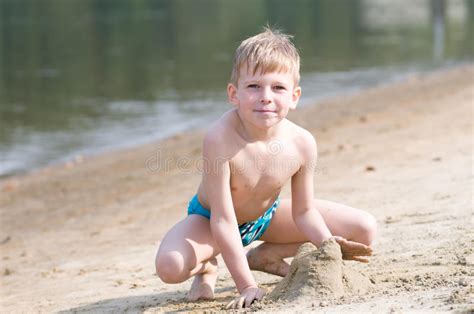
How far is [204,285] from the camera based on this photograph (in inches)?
160

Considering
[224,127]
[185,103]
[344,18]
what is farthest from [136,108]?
[344,18]

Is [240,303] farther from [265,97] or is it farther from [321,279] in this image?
[265,97]

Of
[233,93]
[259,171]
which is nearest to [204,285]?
[259,171]

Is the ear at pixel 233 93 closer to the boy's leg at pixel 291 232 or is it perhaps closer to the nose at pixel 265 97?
the nose at pixel 265 97

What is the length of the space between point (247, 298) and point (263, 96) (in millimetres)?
864

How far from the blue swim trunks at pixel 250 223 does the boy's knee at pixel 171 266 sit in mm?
289

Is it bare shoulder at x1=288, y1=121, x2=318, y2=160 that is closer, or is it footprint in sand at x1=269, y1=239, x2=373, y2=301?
footprint in sand at x1=269, y1=239, x2=373, y2=301

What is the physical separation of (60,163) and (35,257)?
4717 mm

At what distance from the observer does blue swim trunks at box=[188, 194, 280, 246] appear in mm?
4133

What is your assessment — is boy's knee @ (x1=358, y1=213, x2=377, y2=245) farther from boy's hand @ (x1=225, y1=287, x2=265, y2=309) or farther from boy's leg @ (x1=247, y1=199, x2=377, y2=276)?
boy's hand @ (x1=225, y1=287, x2=265, y2=309)

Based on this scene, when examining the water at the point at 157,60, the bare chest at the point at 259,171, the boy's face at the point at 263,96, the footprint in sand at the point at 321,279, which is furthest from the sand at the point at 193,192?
the water at the point at 157,60

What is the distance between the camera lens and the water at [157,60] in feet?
41.6

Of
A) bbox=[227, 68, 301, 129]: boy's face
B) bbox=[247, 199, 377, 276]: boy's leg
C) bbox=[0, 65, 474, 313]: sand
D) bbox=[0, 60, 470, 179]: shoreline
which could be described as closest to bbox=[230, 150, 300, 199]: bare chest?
bbox=[227, 68, 301, 129]: boy's face

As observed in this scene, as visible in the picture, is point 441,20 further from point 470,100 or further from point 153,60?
point 470,100
